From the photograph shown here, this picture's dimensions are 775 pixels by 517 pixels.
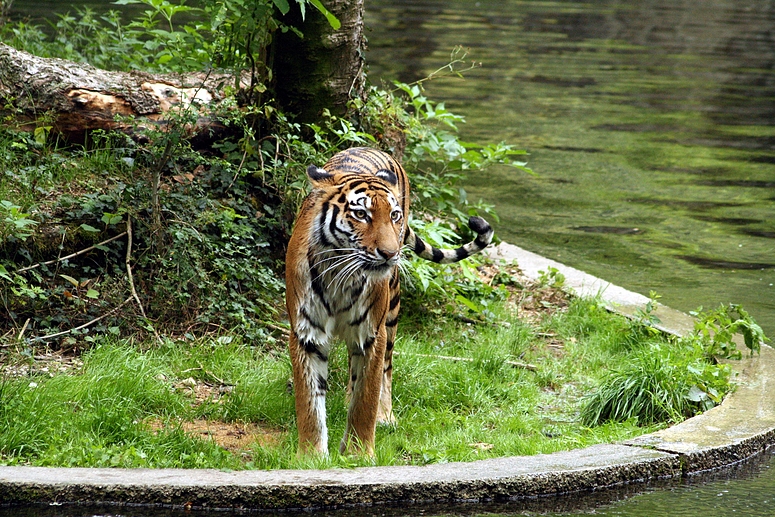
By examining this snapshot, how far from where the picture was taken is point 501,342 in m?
6.68

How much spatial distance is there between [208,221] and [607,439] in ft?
9.09

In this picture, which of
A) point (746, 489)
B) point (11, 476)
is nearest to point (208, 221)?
point (11, 476)

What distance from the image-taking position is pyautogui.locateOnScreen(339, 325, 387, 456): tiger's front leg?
4.87m

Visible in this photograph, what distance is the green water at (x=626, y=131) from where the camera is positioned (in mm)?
9273

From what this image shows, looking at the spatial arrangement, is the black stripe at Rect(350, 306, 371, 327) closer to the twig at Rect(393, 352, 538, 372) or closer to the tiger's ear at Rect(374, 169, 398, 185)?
the tiger's ear at Rect(374, 169, 398, 185)

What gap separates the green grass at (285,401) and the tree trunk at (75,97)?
175 cm

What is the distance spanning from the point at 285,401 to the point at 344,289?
3.05ft

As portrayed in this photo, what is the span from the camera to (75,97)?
6.78 metres

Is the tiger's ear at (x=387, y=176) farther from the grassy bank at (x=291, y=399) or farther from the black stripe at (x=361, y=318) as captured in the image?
the grassy bank at (x=291, y=399)

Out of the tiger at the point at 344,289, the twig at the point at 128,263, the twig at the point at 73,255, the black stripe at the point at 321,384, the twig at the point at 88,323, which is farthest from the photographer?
the twig at the point at 128,263

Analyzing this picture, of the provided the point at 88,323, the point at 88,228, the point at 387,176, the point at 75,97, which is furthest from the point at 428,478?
the point at 75,97

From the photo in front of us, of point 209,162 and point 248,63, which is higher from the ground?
point 248,63

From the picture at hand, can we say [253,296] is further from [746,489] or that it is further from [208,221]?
[746,489]

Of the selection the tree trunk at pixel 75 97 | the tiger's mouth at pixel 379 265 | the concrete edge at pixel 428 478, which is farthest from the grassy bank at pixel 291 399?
the tree trunk at pixel 75 97
